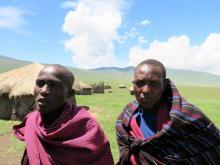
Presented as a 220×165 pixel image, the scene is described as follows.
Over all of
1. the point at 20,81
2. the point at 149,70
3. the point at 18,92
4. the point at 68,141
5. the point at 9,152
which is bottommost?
the point at 9,152

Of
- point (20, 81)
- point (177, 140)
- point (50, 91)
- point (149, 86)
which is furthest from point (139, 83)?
point (20, 81)

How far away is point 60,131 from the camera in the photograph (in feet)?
10.7

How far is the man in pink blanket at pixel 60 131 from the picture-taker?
10.7 ft

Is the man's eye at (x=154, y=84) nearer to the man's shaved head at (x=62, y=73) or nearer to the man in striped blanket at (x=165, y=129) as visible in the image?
the man in striped blanket at (x=165, y=129)

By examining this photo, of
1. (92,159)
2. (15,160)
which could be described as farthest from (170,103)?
(15,160)

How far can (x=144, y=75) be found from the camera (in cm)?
339

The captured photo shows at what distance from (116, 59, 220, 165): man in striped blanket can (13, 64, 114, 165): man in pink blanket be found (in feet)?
1.05

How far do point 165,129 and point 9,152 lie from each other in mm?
6628

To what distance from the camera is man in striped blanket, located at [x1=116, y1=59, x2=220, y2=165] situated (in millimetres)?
3359

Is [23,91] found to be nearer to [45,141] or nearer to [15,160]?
[15,160]

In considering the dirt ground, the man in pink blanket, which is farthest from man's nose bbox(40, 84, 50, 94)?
the dirt ground

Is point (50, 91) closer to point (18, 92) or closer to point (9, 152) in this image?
point (9, 152)

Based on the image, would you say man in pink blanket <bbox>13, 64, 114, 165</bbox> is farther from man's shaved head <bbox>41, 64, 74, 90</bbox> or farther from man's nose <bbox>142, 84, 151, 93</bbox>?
man's nose <bbox>142, 84, 151, 93</bbox>

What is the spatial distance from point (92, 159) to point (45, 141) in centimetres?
42
